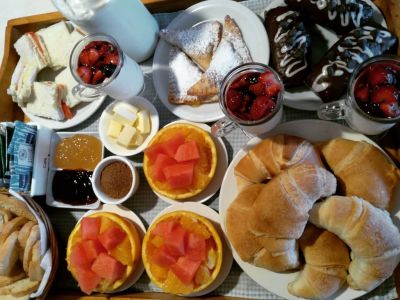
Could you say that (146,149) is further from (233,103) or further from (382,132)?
(382,132)

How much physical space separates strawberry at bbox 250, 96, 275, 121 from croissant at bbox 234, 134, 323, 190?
0.10 metres

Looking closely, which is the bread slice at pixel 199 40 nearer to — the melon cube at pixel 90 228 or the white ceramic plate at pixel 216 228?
the white ceramic plate at pixel 216 228

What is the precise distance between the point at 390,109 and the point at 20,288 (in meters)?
1.21

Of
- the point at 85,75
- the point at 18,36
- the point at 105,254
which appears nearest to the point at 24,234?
the point at 105,254

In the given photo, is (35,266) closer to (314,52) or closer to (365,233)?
(365,233)

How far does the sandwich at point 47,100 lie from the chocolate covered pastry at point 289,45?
30.6 inches

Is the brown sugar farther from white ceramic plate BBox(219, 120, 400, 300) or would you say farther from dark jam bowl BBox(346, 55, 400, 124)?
dark jam bowl BBox(346, 55, 400, 124)

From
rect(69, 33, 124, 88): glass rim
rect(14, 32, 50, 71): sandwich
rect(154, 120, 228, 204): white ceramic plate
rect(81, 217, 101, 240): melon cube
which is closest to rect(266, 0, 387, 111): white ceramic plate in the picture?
rect(154, 120, 228, 204): white ceramic plate

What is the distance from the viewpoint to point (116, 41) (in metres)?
1.27

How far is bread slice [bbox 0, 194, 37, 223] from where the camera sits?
51.5 inches

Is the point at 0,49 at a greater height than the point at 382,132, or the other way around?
the point at 0,49

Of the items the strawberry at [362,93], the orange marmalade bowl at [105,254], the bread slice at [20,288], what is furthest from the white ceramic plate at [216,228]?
the strawberry at [362,93]

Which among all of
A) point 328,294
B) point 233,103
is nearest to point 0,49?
point 233,103

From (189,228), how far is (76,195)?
1.48 feet
